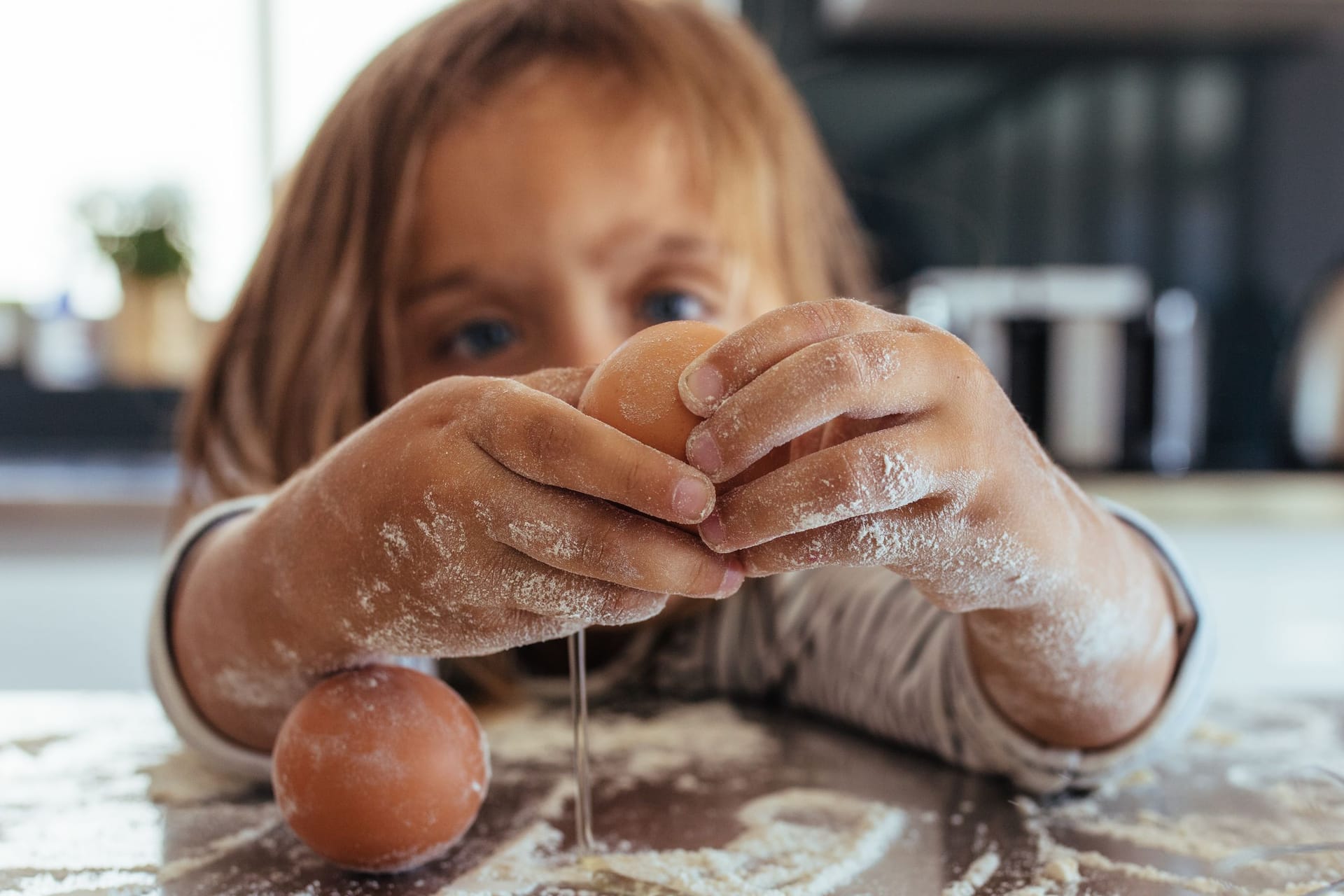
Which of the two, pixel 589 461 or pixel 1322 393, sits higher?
pixel 589 461

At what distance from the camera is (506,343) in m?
0.96

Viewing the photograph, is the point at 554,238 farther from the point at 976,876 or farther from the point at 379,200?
the point at 976,876

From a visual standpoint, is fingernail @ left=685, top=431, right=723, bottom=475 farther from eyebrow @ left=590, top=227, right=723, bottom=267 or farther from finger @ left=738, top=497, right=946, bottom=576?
eyebrow @ left=590, top=227, right=723, bottom=267

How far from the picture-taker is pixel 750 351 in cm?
40

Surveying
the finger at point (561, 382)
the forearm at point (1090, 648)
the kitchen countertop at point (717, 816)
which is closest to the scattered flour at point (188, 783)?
the kitchen countertop at point (717, 816)

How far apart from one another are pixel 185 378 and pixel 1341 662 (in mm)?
2202

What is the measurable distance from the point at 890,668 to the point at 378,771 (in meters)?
0.40

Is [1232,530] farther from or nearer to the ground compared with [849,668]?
nearer to the ground

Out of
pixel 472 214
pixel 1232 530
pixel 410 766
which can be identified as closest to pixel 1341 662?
pixel 1232 530

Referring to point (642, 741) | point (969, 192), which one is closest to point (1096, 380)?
point (969, 192)

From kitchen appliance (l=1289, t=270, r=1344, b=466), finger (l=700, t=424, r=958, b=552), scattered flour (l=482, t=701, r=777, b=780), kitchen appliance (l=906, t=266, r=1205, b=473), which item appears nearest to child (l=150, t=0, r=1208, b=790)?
finger (l=700, t=424, r=958, b=552)

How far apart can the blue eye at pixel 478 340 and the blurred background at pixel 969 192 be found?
1038mm

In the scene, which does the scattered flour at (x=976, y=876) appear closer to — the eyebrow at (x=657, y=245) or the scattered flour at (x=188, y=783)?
the scattered flour at (x=188, y=783)

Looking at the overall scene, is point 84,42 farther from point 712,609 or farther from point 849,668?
point 849,668
